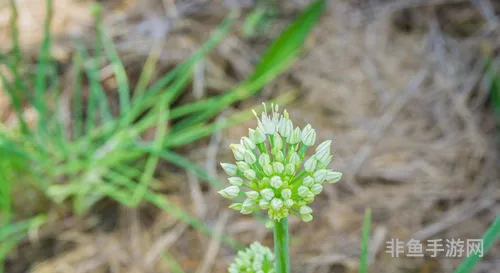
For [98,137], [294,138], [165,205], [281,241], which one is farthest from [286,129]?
[98,137]

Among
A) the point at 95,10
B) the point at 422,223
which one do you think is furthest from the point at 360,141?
the point at 95,10

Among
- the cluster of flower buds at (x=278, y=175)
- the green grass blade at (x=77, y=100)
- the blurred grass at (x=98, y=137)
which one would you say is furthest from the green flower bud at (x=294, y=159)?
the green grass blade at (x=77, y=100)

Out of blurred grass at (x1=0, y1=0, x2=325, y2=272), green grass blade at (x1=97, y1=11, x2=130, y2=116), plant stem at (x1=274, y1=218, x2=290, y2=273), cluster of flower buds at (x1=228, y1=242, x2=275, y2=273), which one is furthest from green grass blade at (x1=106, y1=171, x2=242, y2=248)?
plant stem at (x1=274, y1=218, x2=290, y2=273)

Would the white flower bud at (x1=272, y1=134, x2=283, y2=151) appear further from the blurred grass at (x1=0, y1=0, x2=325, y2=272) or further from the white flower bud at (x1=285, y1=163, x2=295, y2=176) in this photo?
the blurred grass at (x1=0, y1=0, x2=325, y2=272)

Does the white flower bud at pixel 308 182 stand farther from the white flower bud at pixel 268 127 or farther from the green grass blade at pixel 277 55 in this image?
the green grass blade at pixel 277 55

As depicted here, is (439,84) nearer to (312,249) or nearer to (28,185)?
(312,249)
